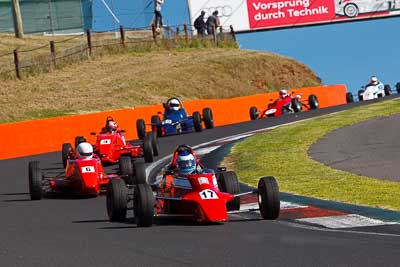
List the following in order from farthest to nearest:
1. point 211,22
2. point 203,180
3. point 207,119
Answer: point 211,22, point 207,119, point 203,180

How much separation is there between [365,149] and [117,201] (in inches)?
359

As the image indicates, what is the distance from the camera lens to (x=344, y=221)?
12898mm

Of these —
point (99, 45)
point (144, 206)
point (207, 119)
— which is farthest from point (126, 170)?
point (99, 45)

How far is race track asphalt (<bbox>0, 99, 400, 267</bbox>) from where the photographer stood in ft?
33.0

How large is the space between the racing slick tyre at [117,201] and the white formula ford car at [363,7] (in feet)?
167

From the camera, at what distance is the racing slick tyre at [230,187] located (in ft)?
47.6

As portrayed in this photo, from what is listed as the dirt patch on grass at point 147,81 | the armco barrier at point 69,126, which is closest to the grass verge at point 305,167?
the armco barrier at point 69,126

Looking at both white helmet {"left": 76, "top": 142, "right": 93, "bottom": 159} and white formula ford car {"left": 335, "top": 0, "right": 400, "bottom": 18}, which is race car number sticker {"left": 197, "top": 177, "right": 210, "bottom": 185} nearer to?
white helmet {"left": 76, "top": 142, "right": 93, "bottom": 159}

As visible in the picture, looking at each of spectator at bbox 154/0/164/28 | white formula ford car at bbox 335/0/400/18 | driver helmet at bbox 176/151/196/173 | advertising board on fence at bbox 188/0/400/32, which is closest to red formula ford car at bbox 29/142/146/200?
driver helmet at bbox 176/151/196/173

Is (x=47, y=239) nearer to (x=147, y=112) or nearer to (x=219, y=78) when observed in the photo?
(x=147, y=112)

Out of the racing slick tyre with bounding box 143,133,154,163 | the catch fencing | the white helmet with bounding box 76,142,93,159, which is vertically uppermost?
the catch fencing

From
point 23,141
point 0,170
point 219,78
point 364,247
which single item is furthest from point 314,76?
point 364,247

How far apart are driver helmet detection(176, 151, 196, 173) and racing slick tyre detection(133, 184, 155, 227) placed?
0.90 m

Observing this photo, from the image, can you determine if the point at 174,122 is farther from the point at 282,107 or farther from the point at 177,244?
the point at 177,244
